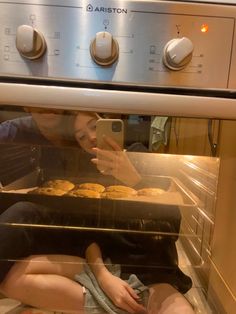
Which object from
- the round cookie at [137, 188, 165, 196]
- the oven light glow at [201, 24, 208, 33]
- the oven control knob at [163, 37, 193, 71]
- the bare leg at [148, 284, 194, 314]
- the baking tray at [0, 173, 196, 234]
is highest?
the oven light glow at [201, 24, 208, 33]

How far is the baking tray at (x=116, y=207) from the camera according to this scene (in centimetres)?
69

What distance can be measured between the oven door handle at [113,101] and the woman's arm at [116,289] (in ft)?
1.21

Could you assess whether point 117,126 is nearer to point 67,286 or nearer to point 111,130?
point 111,130

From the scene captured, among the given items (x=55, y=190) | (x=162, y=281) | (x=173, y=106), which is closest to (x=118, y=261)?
(x=162, y=281)

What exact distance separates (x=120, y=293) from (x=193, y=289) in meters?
0.17

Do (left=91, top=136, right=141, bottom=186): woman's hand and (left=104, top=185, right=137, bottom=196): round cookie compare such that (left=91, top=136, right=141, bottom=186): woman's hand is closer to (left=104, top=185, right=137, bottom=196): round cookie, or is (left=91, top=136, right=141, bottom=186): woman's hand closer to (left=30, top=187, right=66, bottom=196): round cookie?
(left=104, top=185, right=137, bottom=196): round cookie

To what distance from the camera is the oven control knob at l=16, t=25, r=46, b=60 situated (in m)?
0.49

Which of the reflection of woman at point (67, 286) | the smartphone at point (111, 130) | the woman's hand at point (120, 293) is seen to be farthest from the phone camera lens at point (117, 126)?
the woman's hand at point (120, 293)

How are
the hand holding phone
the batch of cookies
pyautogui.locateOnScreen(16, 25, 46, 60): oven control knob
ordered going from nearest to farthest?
1. pyautogui.locateOnScreen(16, 25, 46, 60): oven control knob
2. the hand holding phone
3. the batch of cookies

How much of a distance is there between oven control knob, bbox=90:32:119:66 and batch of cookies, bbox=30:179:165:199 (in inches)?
10.8

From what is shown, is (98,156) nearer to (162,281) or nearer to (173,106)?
(173,106)

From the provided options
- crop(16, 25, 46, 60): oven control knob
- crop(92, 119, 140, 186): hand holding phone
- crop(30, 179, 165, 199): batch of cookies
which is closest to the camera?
crop(16, 25, 46, 60): oven control knob

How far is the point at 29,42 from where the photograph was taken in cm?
50

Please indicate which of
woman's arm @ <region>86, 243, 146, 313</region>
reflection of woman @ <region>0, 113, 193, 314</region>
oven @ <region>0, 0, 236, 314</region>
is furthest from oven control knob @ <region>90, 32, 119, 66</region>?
woman's arm @ <region>86, 243, 146, 313</region>
